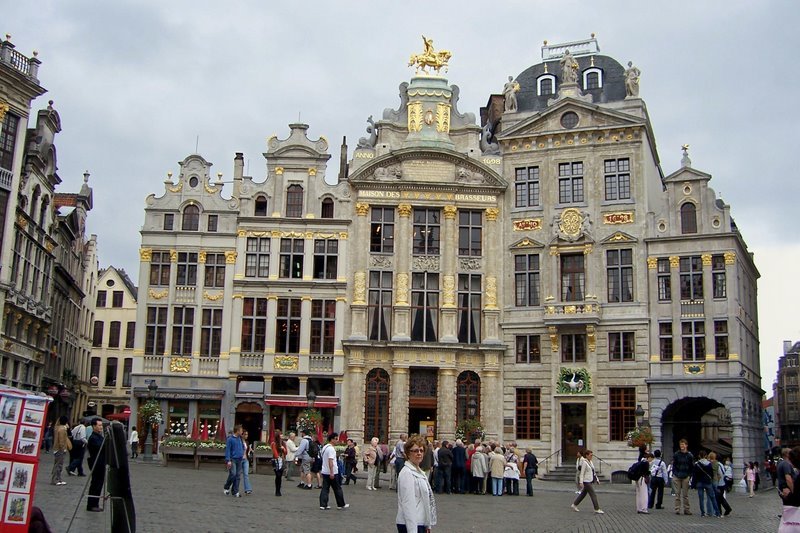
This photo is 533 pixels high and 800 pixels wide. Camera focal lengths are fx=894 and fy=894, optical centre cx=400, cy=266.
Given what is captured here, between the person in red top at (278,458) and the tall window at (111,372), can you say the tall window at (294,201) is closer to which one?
the person in red top at (278,458)

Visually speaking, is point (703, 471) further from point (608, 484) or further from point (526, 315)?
point (526, 315)

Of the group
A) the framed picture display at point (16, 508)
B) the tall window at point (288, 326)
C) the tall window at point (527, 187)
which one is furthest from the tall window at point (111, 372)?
the framed picture display at point (16, 508)

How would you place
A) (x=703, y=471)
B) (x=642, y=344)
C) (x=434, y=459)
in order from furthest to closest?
(x=642, y=344) < (x=434, y=459) < (x=703, y=471)

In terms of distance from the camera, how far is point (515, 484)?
31.1 meters

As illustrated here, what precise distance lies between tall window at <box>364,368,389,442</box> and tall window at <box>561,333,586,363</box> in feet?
29.4

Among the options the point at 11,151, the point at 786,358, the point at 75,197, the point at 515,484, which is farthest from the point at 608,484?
the point at 786,358

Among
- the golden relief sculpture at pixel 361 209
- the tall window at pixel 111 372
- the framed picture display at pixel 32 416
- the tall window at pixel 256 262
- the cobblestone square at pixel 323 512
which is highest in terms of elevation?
the golden relief sculpture at pixel 361 209

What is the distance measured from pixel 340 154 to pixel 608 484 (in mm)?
23409

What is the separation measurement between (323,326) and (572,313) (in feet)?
40.9

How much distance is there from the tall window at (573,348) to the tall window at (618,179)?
23.9 ft

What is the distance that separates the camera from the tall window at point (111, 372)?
7150 centimetres

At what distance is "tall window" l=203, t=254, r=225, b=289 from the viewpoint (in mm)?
45656

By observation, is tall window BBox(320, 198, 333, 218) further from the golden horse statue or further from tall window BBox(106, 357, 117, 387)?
tall window BBox(106, 357, 117, 387)

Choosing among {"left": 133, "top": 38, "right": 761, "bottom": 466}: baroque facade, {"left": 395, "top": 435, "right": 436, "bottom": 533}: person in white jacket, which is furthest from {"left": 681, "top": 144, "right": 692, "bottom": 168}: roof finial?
{"left": 395, "top": 435, "right": 436, "bottom": 533}: person in white jacket
